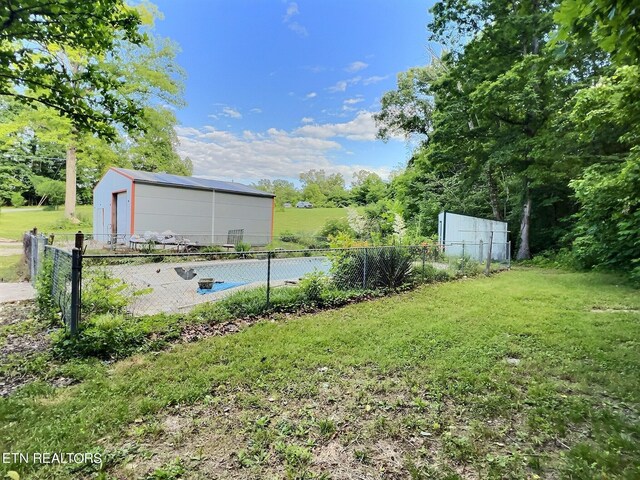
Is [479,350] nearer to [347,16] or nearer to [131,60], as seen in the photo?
[347,16]

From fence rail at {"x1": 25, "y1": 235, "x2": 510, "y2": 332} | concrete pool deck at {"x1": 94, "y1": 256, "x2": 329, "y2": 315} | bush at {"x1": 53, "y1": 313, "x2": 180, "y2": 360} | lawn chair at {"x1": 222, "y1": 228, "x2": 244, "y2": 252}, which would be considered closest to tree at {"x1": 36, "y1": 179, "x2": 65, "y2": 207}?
lawn chair at {"x1": 222, "y1": 228, "x2": 244, "y2": 252}

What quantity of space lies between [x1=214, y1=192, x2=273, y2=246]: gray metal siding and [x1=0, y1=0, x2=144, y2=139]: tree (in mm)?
11551

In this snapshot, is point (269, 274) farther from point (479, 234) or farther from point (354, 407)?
point (479, 234)

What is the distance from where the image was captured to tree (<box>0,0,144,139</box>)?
10.6 ft

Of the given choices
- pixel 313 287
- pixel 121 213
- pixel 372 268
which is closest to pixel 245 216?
pixel 121 213

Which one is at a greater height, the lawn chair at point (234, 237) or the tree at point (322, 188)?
the tree at point (322, 188)

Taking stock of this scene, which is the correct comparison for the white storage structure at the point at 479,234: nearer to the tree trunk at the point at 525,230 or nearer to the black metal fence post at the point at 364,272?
the tree trunk at the point at 525,230

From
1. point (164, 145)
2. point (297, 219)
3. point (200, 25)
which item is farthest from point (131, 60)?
point (297, 219)

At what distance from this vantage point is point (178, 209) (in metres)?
15.1

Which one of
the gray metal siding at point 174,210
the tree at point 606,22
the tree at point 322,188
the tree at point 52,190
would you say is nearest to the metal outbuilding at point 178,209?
the gray metal siding at point 174,210

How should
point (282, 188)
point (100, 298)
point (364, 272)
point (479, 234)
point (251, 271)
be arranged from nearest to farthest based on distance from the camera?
1. point (100, 298)
2. point (364, 272)
3. point (251, 271)
4. point (479, 234)
5. point (282, 188)

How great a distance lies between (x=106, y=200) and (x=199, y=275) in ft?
33.7

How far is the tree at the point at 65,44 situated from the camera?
3236 millimetres

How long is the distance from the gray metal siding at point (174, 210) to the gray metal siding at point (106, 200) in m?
0.58
